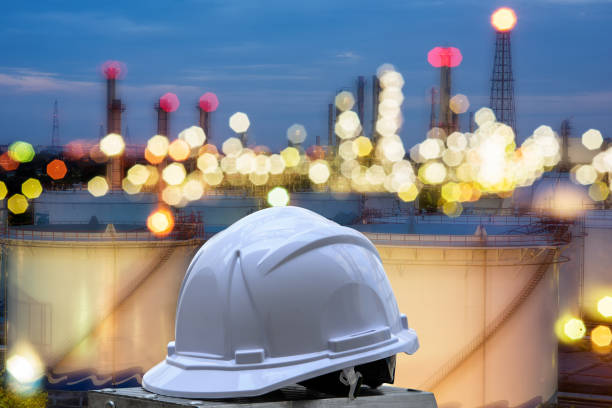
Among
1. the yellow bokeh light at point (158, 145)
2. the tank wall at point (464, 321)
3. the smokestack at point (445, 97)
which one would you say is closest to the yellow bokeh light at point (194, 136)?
the yellow bokeh light at point (158, 145)

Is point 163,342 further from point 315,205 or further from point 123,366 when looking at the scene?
point 315,205

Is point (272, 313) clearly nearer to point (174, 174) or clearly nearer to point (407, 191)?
point (407, 191)

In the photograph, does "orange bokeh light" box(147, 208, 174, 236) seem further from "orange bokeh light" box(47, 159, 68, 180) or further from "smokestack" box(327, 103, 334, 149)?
"orange bokeh light" box(47, 159, 68, 180)

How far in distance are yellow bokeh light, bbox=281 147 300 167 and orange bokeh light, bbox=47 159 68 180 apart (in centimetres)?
1552

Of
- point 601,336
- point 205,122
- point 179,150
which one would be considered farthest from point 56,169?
point 601,336

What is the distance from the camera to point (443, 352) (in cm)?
1390

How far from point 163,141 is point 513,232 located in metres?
13.7

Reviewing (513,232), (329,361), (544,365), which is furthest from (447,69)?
(329,361)

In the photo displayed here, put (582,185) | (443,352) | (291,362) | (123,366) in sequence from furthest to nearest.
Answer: (582,185) → (123,366) → (443,352) → (291,362)

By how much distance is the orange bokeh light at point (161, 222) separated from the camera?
1734 centimetres

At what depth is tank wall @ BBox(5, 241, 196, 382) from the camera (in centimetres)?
1628

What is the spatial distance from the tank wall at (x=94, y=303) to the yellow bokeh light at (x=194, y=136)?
1362cm

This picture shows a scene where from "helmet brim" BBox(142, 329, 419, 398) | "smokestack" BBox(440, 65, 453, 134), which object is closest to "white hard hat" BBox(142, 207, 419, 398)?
"helmet brim" BBox(142, 329, 419, 398)

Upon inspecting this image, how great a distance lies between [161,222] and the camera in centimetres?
1834
